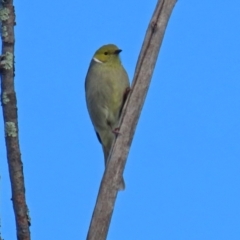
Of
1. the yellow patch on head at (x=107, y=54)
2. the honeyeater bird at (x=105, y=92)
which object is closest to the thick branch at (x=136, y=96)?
the honeyeater bird at (x=105, y=92)

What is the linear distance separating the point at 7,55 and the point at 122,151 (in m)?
0.91

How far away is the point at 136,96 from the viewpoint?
404 cm

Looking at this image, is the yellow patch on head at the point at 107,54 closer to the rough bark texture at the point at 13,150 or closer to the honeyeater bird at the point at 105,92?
the honeyeater bird at the point at 105,92

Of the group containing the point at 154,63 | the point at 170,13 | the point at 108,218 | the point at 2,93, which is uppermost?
the point at 170,13

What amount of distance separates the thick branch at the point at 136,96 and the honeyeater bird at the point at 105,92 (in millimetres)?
2314

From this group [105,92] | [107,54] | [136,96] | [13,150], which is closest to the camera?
[13,150]

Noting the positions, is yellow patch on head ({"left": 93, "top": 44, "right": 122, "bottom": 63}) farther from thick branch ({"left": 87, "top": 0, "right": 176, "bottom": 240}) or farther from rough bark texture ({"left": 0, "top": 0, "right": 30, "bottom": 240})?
rough bark texture ({"left": 0, "top": 0, "right": 30, "bottom": 240})

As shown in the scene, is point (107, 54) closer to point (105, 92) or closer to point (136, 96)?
point (105, 92)

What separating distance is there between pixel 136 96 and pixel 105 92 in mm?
2596

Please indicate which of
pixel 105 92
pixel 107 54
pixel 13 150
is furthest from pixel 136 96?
pixel 107 54

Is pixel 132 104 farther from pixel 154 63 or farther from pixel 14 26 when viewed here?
pixel 14 26

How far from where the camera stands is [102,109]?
6.58 m

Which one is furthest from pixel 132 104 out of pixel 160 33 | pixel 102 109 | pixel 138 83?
pixel 102 109

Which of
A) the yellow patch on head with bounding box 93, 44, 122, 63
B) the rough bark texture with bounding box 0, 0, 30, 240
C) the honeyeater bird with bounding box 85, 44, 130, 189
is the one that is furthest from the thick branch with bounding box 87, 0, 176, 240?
the yellow patch on head with bounding box 93, 44, 122, 63
